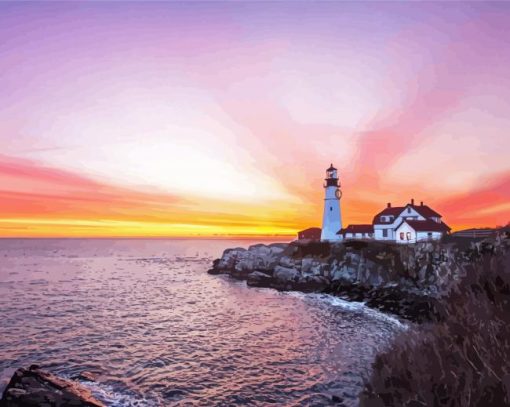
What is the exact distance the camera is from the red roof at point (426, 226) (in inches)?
2076

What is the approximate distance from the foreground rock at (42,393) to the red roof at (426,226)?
52.0m

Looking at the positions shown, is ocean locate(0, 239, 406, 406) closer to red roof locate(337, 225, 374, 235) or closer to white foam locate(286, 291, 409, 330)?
white foam locate(286, 291, 409, 330)

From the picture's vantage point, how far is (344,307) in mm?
33812

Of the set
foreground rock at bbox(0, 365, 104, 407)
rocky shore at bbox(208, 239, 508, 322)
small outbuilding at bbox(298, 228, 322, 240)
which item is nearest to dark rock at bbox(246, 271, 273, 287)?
rocky shore at bbox(208, 239, 508, 322)

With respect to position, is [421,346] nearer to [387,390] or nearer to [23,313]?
[387,390]

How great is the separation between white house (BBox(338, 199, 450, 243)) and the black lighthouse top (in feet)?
31.5

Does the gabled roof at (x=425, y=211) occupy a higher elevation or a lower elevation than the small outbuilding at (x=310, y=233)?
higher

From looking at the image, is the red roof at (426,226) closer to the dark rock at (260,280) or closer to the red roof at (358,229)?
the red roof at (358,229)

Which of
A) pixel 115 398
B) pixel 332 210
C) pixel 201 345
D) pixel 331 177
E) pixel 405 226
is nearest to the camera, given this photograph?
pixel 115 398

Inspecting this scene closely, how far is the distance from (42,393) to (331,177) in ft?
201

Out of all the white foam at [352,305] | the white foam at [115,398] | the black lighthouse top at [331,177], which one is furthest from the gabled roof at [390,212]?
the white foam at [115,398]

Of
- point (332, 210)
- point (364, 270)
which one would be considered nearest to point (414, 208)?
point (332, 210)

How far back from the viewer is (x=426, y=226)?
53.5 metres

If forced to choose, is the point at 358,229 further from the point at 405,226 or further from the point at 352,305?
the point at 352,305
